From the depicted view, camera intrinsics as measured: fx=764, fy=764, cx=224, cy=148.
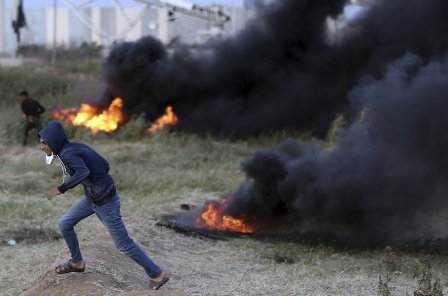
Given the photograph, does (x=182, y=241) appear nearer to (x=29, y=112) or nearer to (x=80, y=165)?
(x=80, y=165)

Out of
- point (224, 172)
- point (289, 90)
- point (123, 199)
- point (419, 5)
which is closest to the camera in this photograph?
point (123, 199)

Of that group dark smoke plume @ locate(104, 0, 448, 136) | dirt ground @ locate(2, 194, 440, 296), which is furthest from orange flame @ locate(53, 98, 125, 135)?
dirt ground @ locate(2, 194, 440, 296)

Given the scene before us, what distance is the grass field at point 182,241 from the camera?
24.5 ft

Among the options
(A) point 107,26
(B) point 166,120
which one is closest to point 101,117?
(B) point 166,120

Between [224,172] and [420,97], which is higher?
[420,97]

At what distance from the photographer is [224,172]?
50.6 feet

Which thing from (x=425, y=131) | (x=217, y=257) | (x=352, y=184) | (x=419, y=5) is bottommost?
(x=217, y=257)

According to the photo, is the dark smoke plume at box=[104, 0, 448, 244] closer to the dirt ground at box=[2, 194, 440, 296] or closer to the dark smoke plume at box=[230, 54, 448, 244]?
the dark smoke plume at box=[230, 54, 448, 244]

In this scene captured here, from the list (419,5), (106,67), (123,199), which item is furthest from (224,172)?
(106,67)

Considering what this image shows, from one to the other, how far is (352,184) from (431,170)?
100cm

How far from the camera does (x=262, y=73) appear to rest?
69.0ft

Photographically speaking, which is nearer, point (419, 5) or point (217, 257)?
point (217, 257)

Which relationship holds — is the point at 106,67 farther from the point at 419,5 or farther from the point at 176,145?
the point at 419,5

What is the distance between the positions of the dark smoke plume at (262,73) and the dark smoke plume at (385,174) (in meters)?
7.27
